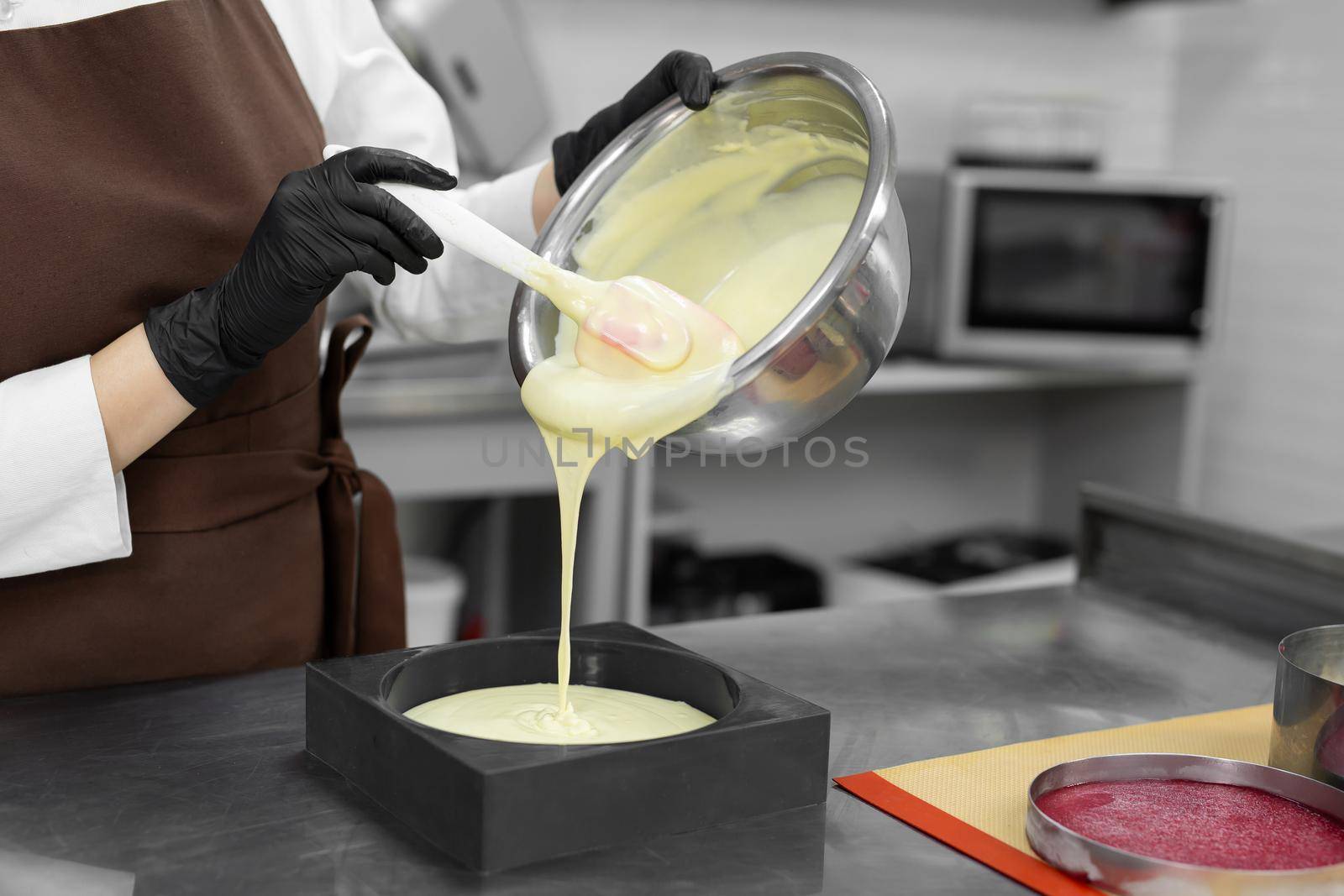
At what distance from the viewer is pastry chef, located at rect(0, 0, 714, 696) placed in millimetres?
1083

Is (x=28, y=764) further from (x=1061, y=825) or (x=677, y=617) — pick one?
(x=677, y=617)

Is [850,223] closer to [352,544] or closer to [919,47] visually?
[352,544]

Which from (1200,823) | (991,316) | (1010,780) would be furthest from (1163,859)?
(991,316)

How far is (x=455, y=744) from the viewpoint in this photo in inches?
32.9

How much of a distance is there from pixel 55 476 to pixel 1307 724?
0.96m

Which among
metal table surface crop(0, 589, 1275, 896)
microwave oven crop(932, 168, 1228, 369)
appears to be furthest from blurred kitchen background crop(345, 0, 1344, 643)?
metal table surface crop(0, 589, 1275, 896)

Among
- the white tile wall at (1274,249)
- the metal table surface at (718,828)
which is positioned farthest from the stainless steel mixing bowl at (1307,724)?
the white tile wall at (1274,249)

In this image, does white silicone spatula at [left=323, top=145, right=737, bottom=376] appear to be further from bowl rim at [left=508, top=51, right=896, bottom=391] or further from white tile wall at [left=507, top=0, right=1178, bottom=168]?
white tile wall at [left=507, top=0, right=1178, bottom=168]

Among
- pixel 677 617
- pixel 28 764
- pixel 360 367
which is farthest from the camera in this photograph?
pixel 677 617

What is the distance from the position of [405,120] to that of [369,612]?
530 mm

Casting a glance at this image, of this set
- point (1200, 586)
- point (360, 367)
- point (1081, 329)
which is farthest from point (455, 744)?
point (1081, 329)

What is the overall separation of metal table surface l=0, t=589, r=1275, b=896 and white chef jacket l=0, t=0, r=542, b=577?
0.50 ft

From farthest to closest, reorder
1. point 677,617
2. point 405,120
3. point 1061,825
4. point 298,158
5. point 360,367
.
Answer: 1. point 677,617
2. point 360,367
3. point 405,120
4. point 298,158
5. point 1061,825

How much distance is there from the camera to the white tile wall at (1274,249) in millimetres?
3205
